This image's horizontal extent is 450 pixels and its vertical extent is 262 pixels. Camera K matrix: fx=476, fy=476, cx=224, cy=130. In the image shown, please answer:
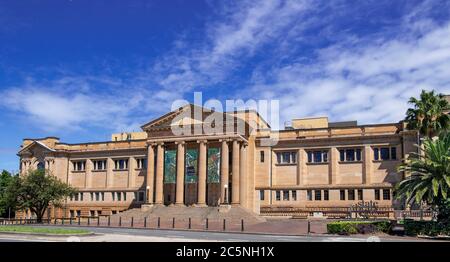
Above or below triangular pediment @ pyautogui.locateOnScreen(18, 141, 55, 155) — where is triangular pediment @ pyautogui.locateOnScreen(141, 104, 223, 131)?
above

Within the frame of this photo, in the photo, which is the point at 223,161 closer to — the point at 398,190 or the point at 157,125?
the point at 157,125

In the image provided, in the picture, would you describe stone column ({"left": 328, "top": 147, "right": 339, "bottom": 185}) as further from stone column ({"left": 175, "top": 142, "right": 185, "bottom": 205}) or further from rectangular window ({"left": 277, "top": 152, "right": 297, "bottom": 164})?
stone column ({"left": 175, "top": 142, "right": 185, "bottom": 205})

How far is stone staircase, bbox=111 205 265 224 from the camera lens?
54803mm

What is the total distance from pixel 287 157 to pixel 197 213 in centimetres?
1500

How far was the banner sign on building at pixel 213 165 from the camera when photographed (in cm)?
6181

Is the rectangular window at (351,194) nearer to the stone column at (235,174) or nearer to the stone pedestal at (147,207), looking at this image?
the stone column at (235,174)

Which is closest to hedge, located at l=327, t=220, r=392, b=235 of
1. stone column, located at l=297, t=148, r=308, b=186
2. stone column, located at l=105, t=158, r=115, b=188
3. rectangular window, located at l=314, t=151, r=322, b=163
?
rectangular window, located at l=314, t=151, r=322, b=163

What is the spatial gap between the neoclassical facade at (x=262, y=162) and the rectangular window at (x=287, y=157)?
135 millimetres

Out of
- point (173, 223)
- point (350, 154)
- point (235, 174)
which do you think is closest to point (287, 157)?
point (350, 154)

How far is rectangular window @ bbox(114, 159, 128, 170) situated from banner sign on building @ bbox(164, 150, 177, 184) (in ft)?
39.7

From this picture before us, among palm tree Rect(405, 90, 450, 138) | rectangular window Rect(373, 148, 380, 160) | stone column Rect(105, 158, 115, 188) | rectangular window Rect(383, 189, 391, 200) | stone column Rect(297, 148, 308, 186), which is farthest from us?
stone column Rect(105, 158, 115, 188)

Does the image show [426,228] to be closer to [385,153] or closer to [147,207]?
[385,153]
